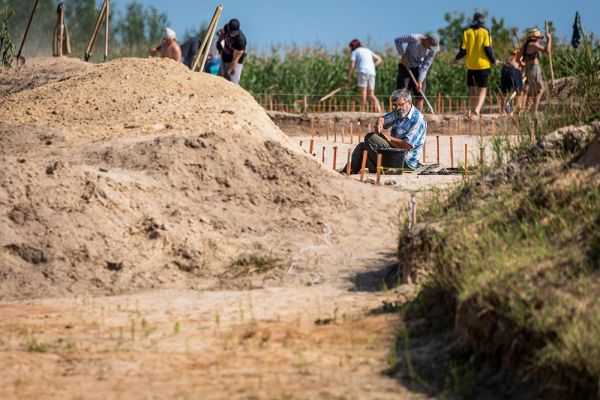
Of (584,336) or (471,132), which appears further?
(471,132)

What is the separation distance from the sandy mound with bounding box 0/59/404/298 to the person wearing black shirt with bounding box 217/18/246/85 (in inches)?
201

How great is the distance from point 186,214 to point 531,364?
494 centimetres

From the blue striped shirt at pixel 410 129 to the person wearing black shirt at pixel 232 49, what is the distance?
15.6ft

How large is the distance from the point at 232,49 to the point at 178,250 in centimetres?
931

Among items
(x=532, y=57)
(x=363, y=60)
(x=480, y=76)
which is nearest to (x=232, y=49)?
(x=480, y=76)

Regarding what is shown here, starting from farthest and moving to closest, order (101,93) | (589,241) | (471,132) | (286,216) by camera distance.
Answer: (471,132), (101,93), (286,216), (589,241)

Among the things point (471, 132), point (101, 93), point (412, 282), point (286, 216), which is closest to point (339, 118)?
point (471, 132)

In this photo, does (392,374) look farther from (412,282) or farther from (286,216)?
(286,216)

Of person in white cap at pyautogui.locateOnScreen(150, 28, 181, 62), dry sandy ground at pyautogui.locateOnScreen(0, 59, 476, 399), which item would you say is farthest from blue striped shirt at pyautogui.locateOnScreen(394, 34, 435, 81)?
dry sandy ground at pyautogui.locateOnScreen(0, 59, 476, 399)

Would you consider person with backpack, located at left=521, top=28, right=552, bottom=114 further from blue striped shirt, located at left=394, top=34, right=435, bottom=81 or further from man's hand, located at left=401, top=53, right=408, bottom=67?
man's hand, located at left=401, top=53, right=408, bottom=67

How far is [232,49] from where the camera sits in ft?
62.7

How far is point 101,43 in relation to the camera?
4594 cm

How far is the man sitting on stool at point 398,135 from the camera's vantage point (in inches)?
561

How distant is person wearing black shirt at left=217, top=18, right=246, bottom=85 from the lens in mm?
18891
